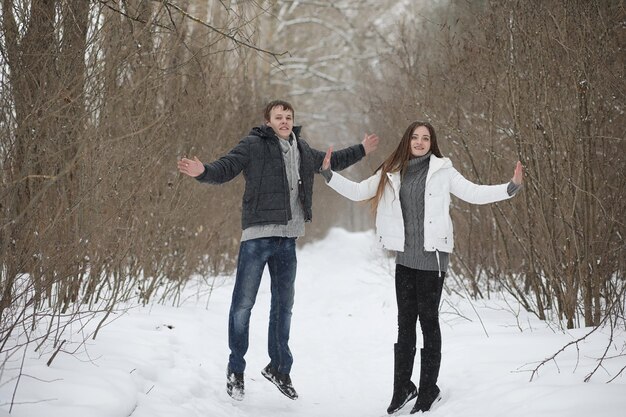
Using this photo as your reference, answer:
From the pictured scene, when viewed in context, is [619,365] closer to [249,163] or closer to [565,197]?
[565,197]

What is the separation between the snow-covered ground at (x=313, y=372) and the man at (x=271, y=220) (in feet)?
1.19

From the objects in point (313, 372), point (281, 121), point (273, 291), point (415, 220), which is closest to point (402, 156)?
point (415, 220)

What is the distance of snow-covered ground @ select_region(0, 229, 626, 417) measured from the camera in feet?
9.55

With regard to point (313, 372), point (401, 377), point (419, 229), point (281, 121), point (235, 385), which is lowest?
point (313, 372)

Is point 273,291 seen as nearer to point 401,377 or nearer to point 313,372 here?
point 401,377

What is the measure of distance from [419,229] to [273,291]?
1097 millimetres

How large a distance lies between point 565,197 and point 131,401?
3378 millimetres

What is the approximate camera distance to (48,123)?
3311 mm

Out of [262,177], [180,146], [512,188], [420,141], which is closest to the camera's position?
[512,188]

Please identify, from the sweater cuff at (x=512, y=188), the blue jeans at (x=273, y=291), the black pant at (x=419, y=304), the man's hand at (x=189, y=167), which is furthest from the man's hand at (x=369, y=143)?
the man's hand at (x=189, y=167)

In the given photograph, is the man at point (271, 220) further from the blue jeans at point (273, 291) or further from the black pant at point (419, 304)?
the black pant at point (419, 304)

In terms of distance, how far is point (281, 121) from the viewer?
4062 millimetres

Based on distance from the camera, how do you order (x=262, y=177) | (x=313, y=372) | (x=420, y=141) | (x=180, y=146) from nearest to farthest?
1. (x=420, y=141)
2. (x=262, y=177)
3. (x=313, y=372)
4. (x=180, y=146)

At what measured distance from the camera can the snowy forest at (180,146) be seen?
3.09 m
